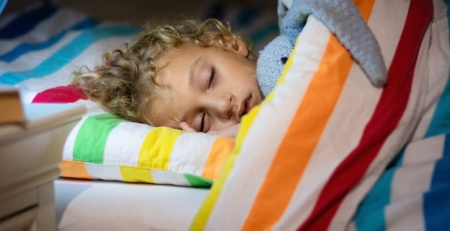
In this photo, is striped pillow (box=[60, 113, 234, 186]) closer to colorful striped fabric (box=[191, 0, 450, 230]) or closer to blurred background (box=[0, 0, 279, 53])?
colorful striped fabric (box=[191, 0, 450, 230])

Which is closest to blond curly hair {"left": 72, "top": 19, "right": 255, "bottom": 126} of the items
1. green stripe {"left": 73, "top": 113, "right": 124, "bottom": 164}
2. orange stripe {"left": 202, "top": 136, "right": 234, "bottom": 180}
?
green stripe {"left": 73, "top": 113, "right": 124, "bottom": 164}

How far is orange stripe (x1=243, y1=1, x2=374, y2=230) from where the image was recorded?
2.32 ft

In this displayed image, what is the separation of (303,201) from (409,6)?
453mm

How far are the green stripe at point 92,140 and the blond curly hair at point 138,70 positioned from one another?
0.52ft

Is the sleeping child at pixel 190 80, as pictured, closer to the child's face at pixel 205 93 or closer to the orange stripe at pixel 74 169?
the child's face at pixel 205 93

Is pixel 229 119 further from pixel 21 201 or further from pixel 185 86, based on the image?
pixel 21 201

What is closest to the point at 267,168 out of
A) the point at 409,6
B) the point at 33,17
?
the point at 409,6

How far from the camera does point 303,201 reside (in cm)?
69

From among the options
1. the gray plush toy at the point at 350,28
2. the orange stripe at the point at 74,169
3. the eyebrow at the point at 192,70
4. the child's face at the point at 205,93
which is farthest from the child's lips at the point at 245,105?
the orange stripe at the point at 74,169

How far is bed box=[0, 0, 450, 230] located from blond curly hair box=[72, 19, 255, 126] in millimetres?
209

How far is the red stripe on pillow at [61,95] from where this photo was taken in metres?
1.16

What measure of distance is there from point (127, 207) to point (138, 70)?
0.48 metres

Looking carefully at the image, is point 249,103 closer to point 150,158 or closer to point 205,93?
point 205,93

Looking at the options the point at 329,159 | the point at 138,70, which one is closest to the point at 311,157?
the point at 329,159
